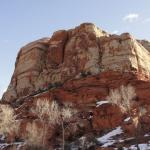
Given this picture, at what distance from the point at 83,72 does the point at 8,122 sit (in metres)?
23.5

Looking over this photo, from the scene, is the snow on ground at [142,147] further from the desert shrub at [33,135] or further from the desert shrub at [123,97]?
the desert shrub at [33,135]

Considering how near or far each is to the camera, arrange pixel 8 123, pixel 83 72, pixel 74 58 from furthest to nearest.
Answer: pixel 74 58 < pixel 83 72 < pixel 8 123

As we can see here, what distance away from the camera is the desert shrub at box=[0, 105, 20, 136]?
90.6m

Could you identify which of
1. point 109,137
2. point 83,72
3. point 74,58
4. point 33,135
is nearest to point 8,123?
point 33,135

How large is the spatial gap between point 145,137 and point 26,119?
96.4 ft

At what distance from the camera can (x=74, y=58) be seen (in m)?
110

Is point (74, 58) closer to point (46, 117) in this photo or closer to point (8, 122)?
point (46, 117)

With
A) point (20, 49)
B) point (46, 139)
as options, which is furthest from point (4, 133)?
point (20, 49)

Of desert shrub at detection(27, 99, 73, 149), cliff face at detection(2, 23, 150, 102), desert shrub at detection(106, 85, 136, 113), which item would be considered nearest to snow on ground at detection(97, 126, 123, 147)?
desert shrub at detection(106, 85, 136, 113)

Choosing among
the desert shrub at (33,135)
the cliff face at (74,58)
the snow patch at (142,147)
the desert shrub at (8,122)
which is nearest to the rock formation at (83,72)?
the cliff face at (74,58)

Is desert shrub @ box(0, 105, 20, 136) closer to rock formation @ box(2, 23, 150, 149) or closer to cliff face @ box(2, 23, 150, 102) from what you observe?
rock formation @ box(2, 23, 150, 149)

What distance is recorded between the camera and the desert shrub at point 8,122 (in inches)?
3565

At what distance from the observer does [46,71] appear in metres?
114

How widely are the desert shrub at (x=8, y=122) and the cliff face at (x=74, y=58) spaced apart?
52.7ft
